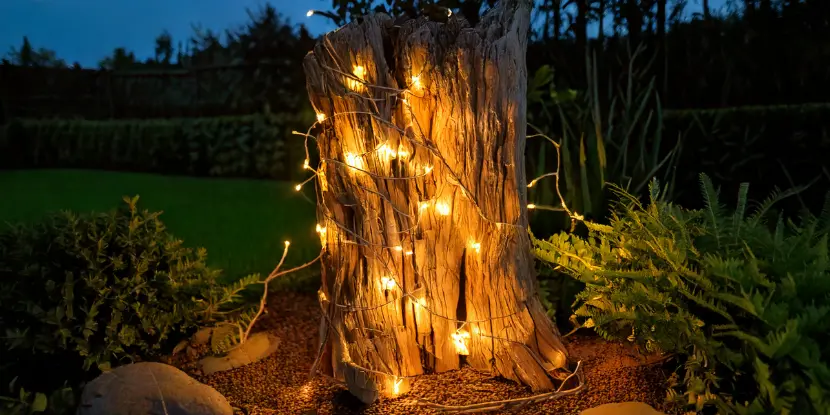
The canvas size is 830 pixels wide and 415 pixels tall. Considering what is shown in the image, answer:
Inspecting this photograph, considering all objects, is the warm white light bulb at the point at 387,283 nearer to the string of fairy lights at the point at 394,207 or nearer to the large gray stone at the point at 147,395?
the string of fairy lights at the point at 394,207

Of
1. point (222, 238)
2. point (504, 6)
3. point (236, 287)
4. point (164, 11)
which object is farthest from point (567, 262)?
point (164, 11)

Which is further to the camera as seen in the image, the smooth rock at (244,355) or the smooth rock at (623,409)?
the smooth rock at (244,355)

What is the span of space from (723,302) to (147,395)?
77.8 inches

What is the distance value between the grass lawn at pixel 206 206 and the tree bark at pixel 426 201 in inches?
78.1

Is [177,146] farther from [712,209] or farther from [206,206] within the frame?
[712,209]

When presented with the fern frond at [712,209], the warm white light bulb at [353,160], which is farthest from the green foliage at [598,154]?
the warm white light bulb at [353,160]

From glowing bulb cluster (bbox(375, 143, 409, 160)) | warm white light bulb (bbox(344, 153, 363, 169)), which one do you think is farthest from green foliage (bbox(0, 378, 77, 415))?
glowing bulb cluster (bbox(375, 143, 409, 160))

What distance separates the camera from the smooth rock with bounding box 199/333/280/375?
8.47 ft

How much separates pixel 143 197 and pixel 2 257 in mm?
4313

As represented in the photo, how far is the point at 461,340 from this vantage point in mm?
2227

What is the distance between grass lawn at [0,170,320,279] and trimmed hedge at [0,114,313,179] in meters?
0.30

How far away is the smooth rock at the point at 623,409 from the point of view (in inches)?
76.7

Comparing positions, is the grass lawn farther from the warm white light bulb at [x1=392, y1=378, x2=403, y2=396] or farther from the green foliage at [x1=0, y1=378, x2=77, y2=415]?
the warm white light bulb at [x1=392, y1=378, x2=403, y2=396]

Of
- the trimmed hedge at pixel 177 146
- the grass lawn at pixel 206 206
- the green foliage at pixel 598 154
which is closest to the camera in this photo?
the green foliage at pixel 598 154
